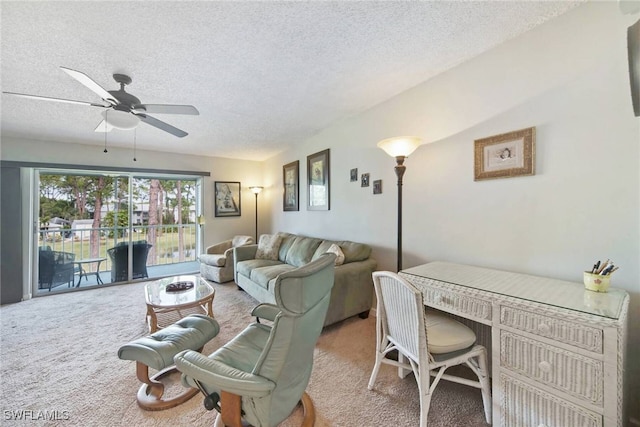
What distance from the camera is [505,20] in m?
1.59

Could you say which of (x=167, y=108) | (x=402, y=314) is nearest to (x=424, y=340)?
(x=402, y=314)

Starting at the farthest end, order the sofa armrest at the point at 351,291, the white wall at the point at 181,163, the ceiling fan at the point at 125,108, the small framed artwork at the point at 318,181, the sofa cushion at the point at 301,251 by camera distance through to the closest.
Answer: the white wall at the point at 181,163 < the small framed artwork at the point at 318,181 < the sofa cushion at the point at 301,251 < the sofa armrest at the point at 351,291 < the ceiling fan at the point at 125,108

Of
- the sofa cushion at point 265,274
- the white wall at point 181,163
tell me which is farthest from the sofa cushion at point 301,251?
the white wall at point 181,163

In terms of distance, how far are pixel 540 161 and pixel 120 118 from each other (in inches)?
133

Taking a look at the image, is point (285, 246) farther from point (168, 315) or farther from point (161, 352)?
point (161, 352)

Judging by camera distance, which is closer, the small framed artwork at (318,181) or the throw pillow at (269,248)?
the small framed artwork at (318,181)

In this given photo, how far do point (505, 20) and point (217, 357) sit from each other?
279 centimetres

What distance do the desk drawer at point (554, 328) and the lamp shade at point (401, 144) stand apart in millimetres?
1313

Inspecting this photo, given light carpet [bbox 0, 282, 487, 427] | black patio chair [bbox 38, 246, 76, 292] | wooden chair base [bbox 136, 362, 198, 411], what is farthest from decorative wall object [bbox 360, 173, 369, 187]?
black patio chair [bbox 38, 246, 76, 292]

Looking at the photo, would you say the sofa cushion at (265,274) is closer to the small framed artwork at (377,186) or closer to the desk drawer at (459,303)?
the small framed artwork at (377,186)

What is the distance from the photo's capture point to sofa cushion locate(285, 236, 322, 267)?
334cm

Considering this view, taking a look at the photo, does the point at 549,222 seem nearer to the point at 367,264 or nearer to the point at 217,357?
the point at 367,264

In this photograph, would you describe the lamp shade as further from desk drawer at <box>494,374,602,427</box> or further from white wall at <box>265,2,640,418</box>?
desk drawer at <box>494,374,602,427</box>

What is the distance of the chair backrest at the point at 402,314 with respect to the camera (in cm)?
131
